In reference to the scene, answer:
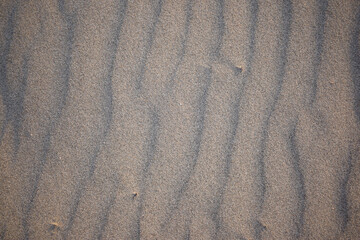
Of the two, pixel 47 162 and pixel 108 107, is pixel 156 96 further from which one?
pixel 47 162

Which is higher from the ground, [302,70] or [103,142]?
[302,70]

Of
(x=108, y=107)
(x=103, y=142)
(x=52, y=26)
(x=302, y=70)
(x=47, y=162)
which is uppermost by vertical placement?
(x=302, y=70)

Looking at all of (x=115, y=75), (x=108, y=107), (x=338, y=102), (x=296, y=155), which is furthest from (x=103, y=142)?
(x=338, y=102)

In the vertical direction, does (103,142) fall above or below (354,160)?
below

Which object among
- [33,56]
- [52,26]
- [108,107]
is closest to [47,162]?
[108,107]

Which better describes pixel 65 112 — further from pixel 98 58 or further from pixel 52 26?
pixel 52 26

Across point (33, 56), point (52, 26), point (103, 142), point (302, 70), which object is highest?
point (302, 70)
